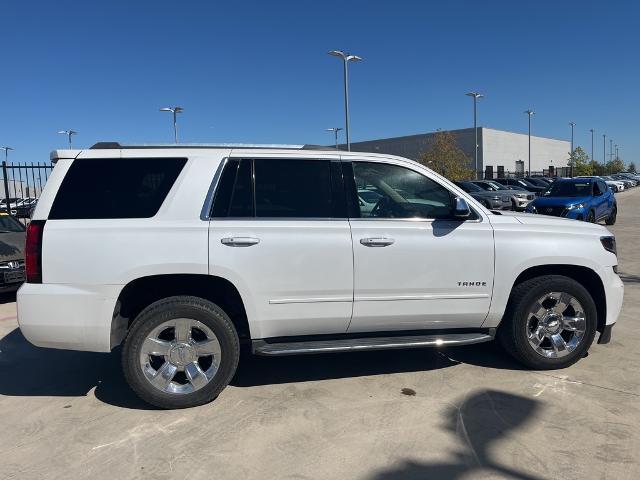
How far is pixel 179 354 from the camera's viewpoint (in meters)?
3.81

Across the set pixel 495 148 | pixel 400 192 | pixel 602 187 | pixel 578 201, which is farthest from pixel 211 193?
pixel 495 148

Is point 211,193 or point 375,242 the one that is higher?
point 211,193

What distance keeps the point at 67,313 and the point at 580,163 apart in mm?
86362

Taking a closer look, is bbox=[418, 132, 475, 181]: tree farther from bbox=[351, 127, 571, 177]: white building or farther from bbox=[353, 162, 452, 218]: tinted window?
bbox=[353, 162, 452, 218]: tinted window

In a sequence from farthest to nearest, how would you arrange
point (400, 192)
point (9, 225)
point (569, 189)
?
point (569, 189), point (9, 225), point (400, 192)

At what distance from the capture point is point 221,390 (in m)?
3.92

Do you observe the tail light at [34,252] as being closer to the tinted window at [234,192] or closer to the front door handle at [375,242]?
the tinted window at [234,192]

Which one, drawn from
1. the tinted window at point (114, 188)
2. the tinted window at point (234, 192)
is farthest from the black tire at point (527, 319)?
the tinted window at point (114, 188)

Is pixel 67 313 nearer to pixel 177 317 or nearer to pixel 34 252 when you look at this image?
pixel 34 252

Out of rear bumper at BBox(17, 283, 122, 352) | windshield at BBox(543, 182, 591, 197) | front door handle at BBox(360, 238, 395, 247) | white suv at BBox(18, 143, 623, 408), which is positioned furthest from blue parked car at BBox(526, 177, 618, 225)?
rear bumper at BBox(17, 283, 122, 352)

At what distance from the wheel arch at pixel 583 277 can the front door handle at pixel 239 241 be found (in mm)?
2226

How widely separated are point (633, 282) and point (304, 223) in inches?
258

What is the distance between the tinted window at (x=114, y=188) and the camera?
12.2ft

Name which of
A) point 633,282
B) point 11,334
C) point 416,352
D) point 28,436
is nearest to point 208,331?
point 28,436
